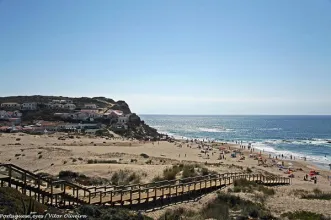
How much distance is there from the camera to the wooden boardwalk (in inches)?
469

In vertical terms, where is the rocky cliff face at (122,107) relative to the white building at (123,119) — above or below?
above

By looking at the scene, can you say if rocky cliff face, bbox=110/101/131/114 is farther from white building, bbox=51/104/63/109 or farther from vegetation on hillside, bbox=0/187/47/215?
vegetation on hillside, bbox=0/187/47/215

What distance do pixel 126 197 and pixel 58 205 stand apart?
3340mm

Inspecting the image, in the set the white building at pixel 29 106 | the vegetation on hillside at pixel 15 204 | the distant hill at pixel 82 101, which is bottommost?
the vegetation on hillside at pixel 15 204

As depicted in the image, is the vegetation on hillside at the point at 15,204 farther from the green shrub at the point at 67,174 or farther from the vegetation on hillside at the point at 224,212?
the green shrub at the point at 67,174

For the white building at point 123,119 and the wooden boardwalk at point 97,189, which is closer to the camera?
the wooden boardwalk at point 97,189

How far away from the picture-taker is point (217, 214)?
1331 centimetres

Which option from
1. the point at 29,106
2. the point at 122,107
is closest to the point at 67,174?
the point at 29,106

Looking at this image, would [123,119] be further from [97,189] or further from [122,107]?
[97,189]

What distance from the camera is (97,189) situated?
16.3 m

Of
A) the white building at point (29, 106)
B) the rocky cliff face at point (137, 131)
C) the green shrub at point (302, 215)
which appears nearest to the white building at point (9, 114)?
the white building at point (29, 106)

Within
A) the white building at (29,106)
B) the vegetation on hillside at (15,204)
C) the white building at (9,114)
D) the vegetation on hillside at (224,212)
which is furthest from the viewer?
the white building at (29,106)

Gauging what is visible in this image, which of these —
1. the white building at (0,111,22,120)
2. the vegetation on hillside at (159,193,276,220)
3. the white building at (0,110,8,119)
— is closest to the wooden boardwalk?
the vegetation on hillside at (159,193,276,220)

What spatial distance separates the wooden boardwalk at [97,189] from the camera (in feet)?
39.1
